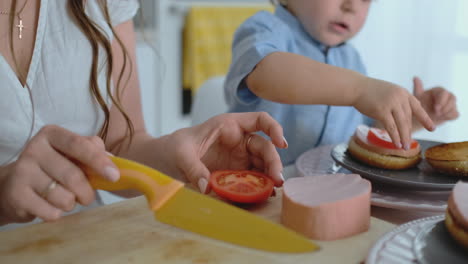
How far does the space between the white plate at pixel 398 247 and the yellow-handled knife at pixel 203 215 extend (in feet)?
0.20

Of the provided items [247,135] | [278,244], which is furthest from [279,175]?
[278,244]

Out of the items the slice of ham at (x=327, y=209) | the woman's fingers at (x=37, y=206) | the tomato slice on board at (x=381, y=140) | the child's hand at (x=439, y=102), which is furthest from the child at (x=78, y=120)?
the child's hand at (x=439, y=102)

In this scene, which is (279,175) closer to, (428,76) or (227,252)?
(227,252)

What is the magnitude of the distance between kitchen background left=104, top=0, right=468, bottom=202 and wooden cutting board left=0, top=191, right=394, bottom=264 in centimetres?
194

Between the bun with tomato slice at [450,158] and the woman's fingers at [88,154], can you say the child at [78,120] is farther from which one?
the bun with tomato slice at [450,158]

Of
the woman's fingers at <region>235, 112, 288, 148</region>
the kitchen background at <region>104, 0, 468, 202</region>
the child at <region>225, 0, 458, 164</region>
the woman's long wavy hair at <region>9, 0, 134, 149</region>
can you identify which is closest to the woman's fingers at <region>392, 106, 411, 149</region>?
the child at <region>225, 0, 458, 164</region>

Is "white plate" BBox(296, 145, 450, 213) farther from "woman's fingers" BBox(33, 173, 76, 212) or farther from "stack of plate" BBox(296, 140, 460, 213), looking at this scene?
"woman's fingers" BBox(33, 173, 76, 212)

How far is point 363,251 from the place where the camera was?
0.47 meters

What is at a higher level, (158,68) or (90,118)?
(90,118)

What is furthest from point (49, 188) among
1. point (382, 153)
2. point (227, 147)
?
point (382, 153)

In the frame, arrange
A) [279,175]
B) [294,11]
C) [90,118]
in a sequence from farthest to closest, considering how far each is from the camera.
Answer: [294,11] → [90,118] → [279,175]

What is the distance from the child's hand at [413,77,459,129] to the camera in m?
1.03

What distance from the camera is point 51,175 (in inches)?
18.7

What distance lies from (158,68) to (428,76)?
1430mm
